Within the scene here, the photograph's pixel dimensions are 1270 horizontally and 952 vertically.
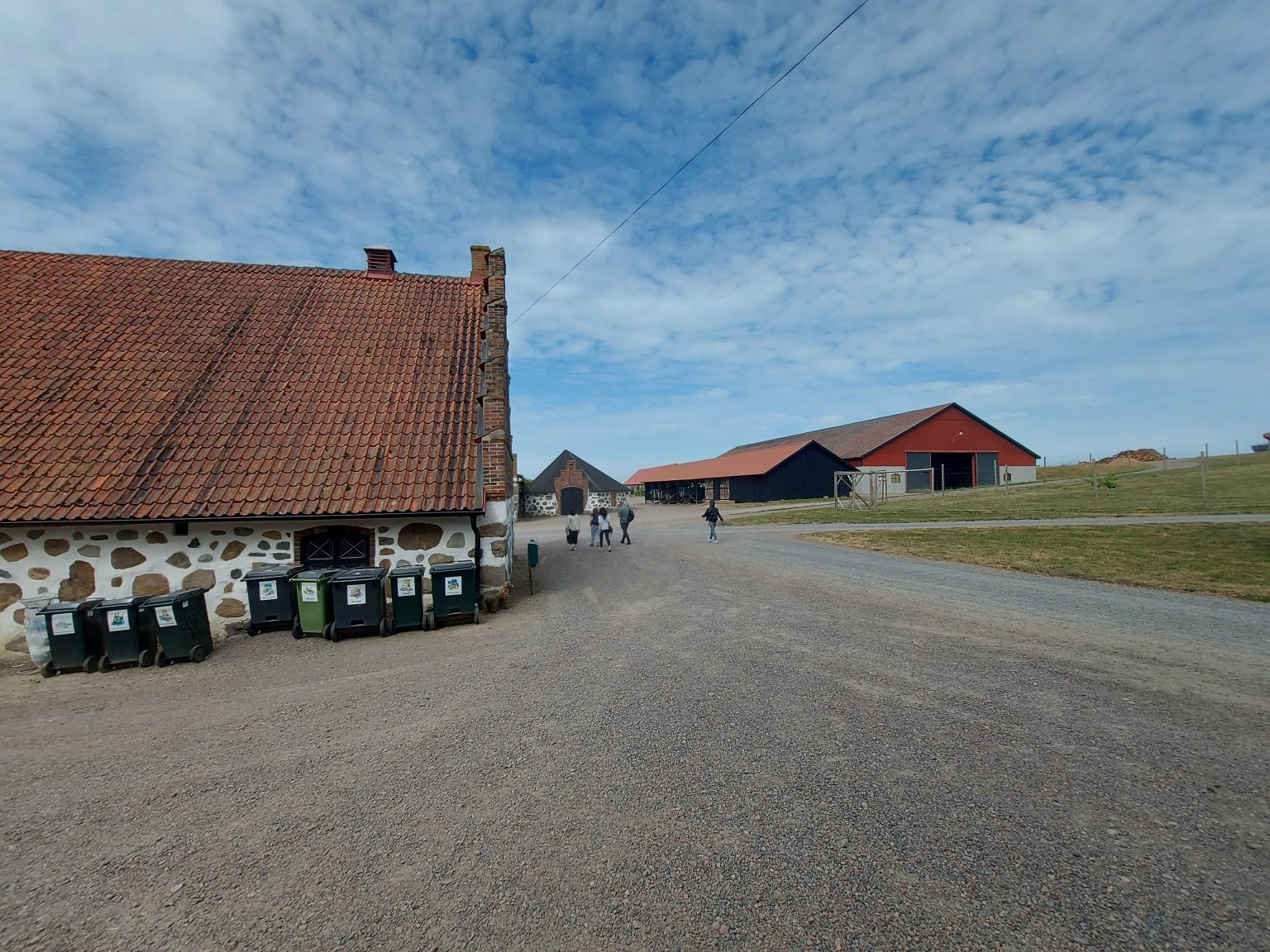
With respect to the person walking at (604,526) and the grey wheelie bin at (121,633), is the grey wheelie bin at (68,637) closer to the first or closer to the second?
the grey wheelie bin at (121,633)

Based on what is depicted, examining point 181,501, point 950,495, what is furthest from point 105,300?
point 950,495

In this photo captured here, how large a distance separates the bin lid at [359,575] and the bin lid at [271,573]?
2.89 ft

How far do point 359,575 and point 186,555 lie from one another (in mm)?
2900

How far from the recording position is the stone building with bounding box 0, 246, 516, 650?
27.1 ft

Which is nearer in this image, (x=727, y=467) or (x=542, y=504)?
(x=542, y=504)

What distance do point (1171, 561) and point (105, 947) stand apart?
641 inches

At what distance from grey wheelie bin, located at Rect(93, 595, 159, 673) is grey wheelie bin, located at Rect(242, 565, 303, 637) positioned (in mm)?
1254

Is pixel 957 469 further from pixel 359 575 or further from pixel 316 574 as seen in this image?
pixel 316 574

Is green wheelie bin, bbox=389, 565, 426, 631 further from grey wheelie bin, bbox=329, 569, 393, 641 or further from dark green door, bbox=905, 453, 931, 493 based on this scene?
dark green door, bbox=905, 453, 931, 493

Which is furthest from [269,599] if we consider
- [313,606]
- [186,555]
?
[186,555]

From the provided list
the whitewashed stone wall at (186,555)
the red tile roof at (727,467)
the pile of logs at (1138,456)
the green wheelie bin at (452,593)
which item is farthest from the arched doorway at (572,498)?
the pile of logs at (1138,456)

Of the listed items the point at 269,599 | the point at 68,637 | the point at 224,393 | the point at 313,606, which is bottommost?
the point at 68,637

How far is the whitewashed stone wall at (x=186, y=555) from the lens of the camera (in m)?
7.95

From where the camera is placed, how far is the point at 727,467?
160 feet
